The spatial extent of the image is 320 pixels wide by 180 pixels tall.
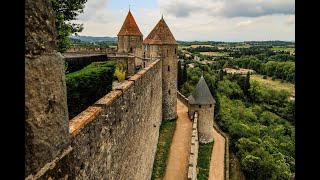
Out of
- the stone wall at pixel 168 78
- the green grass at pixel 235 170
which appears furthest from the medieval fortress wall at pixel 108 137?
the green grass at pixel 235 170

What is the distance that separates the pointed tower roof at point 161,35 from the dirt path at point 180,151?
6.94m

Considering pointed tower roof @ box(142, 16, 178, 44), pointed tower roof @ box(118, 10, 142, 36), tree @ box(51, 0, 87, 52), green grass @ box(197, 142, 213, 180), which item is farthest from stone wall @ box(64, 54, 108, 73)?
pointed tower roof @ box(118, 10, 142, 36)

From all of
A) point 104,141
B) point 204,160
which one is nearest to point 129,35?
point 204,160

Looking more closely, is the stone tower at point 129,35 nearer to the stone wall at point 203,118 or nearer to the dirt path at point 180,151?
the stone wall at point 203,118

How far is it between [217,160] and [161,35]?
38.6 ft

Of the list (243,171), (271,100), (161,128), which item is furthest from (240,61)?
(161,128)

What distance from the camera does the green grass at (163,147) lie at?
52.5 feet

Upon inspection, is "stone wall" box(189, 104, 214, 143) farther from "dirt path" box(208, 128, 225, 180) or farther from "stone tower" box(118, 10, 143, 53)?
"stone tower" box(118, 10, 143, 53)

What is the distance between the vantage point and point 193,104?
26469mm

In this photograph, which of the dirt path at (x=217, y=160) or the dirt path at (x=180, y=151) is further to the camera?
the dirt path at (x=217, y=160)

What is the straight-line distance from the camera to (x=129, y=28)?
1177 inches

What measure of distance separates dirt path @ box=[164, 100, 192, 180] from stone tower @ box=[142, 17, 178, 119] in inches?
68.3

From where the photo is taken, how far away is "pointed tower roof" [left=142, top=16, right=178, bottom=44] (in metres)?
22.7
